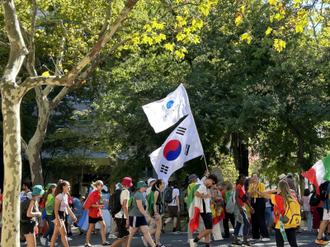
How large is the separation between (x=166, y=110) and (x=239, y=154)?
12.7 metres

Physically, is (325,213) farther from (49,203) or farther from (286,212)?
(49,203)

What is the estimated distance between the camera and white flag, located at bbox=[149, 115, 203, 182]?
10.3 metres

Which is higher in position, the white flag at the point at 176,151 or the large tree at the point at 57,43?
the large tree at the point at 57,43

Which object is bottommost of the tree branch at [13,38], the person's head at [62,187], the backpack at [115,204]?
the backpack at [115,204]

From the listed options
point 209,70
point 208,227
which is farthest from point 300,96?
point 208,227

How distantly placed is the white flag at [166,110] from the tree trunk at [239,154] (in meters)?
10.5

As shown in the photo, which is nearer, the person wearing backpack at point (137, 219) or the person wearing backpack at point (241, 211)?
the person wearing backpack at point (137, 219)

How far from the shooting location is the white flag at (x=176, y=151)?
404 inches

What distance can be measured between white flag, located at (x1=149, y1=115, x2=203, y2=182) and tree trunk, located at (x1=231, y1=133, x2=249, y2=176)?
10.9 meters

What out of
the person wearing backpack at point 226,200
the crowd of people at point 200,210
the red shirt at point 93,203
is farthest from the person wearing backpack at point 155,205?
the person wearing backpack at point 226,200

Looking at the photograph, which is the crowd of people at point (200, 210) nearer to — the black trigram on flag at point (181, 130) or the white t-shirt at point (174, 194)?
the black trigram on flag at point (181, 130)

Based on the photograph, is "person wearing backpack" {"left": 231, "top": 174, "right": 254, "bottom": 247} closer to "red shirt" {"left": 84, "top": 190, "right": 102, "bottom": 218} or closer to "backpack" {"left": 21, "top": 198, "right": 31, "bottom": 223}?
"red shirt" {"left": 84, "top": 190, "right": 102, "bottom": 218}

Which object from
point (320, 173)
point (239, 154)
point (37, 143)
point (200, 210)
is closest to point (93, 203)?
point (200, 210)

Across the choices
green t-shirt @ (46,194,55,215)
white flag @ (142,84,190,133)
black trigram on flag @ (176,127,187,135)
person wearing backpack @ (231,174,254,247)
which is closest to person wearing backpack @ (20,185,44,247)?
green t-shirt @ (46,194,55,215)
